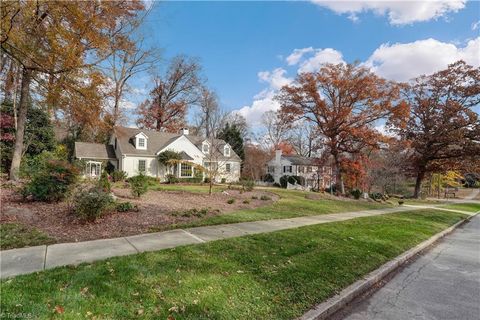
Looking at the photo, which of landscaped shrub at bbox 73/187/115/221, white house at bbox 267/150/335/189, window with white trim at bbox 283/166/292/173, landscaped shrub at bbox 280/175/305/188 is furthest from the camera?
window with white trim at bbox 283/166/292/173

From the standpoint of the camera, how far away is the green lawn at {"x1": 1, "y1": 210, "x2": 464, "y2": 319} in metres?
3.08

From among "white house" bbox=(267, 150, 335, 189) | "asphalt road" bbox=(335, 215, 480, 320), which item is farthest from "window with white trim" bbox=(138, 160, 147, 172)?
"asphalt road" bbox=(335, 215, 480, 320)

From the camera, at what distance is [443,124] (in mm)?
28344

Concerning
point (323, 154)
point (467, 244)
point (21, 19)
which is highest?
point (21, 19)

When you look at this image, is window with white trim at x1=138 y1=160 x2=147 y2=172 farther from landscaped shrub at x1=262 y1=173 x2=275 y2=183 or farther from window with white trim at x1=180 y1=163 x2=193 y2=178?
landscaped shrub at x1=262 y1=173 x2=275 y2=183

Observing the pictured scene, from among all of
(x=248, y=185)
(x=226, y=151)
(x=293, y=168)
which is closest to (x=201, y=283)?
(x=248, y=185)

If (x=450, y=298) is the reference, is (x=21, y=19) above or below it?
above

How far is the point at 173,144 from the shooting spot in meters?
30.2

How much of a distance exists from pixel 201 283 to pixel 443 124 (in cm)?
3292

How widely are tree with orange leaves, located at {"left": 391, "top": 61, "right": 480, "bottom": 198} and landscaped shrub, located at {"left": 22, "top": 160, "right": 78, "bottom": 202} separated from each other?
25.4 metres

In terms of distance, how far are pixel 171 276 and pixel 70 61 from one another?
783cm

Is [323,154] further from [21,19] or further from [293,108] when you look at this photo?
[21,19]

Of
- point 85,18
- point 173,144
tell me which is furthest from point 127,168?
point 85,18

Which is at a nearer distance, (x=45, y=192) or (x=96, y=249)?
(x=96, y=249)
